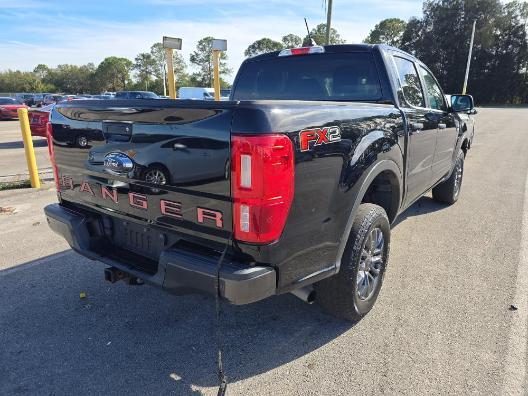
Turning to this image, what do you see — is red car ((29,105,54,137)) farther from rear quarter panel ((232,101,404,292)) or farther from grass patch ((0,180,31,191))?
rear quarter panel ((232,101,404,292))

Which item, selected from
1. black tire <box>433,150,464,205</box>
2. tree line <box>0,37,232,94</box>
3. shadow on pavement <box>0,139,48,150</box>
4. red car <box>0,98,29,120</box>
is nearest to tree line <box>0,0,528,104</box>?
tree line <box>0,37,232,94</box>

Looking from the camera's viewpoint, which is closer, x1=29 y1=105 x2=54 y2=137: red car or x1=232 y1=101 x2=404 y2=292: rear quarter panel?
x1=232 y1=101 x2=404 y2=292: rear quarter panel

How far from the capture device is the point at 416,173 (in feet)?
12.5

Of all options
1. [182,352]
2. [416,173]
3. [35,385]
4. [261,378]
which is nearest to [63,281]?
[35,385]

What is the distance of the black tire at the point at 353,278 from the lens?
2607 mm

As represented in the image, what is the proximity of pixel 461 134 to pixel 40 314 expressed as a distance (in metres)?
5.39

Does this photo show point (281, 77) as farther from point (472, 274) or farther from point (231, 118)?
point (472, 274)

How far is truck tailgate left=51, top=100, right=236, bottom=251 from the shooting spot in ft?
6.53

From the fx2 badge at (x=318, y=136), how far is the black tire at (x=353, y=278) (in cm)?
67

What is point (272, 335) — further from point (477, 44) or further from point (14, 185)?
point (477, 44)

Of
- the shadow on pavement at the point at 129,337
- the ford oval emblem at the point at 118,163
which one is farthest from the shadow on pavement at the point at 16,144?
the ford oval emblem at the point at 118,163

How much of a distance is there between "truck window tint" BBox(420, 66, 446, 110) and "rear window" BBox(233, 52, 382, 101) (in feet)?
3.56

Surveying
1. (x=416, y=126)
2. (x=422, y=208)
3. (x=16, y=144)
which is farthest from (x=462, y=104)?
(x=16, y=144)

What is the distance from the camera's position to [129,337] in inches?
109
